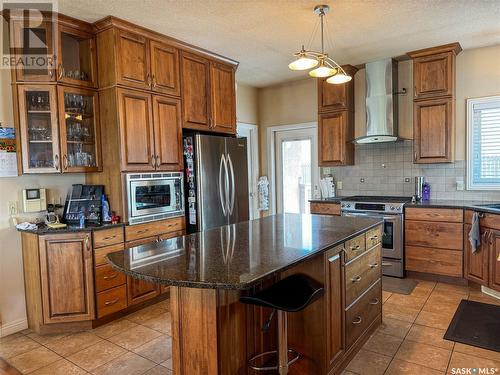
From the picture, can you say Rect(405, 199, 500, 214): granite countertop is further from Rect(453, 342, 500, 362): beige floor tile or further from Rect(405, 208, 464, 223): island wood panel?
Rect(453, 342, 500, 362): beige floor tile

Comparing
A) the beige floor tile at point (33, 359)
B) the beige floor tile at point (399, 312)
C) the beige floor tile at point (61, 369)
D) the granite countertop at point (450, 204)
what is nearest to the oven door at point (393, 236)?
the granite countertop at point (450, 204)

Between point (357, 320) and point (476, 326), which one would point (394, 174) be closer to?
point (476, 326)

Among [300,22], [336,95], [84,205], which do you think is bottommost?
[84,205]

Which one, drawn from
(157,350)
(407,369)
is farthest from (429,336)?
(157,350)

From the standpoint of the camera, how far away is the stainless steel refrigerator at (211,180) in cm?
380

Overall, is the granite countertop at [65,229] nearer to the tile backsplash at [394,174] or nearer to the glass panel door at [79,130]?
the glass panel door at [79,130]

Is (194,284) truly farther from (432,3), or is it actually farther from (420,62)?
(420,62)

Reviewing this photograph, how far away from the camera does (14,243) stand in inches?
122

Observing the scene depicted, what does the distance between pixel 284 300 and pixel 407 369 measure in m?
1.20

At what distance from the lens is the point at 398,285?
13.0 ft

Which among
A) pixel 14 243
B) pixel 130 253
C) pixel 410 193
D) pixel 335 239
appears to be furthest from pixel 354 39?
pixel 14 243

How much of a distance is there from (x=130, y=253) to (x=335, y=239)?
1.23m

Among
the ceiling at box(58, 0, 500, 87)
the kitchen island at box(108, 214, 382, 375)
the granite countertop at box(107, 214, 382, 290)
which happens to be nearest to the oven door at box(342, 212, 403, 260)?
the kitchen island at box(108, 214, 382, 375)

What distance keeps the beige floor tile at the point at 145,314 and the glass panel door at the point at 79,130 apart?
4.76 ft
